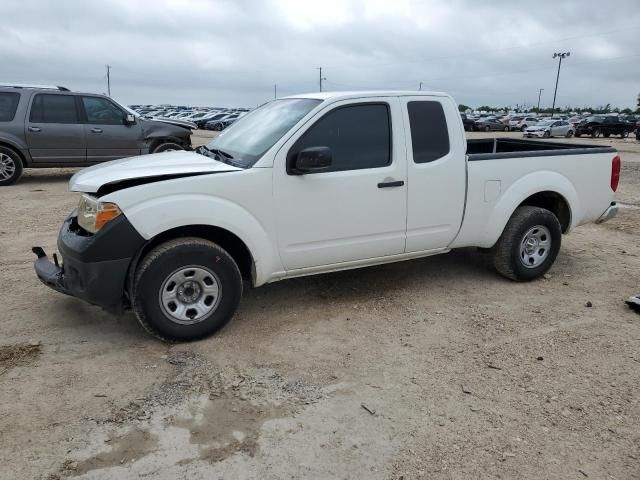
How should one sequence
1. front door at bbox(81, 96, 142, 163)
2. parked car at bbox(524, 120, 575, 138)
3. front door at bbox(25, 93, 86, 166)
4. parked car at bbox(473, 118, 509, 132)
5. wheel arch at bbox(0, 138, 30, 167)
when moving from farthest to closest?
parked car at bbox(473, 118, 509, 132) < parked car at bbox(524, 120, 575, 138) < front door at bbox(81, 96, 142, 163) < front door at bbox(25, 93, 86, 166) < wheel arch at bbox(0, 138, 30, 167)

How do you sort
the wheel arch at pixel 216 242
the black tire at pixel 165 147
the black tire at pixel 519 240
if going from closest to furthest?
the wheel arch at pixel 216 242 → the black tire at pixel 519 240 → the black tire at pixel 165 147

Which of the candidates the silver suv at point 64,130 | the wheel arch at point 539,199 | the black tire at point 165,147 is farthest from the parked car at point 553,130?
the wheel arch at point 539,199

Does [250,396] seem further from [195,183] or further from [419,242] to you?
[419,242]

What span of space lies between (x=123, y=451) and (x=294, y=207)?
6.75ft

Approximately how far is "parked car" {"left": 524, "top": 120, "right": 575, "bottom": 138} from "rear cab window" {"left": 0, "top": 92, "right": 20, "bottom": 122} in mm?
33058

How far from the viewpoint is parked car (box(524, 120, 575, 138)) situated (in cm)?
3644

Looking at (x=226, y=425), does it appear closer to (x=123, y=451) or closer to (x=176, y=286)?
(x=123, y=451)

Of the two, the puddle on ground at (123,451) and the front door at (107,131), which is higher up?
the front door at (107,131)

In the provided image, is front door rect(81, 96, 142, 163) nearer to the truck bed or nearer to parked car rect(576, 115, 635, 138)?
the truck bed

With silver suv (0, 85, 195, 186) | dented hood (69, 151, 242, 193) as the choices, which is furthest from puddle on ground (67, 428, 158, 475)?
silver suv (0, 85, 195, 186)

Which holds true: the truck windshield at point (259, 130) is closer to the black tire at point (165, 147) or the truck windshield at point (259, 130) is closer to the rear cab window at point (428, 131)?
the rear cab window at point (428, 131)

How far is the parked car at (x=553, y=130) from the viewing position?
3644 centimetres

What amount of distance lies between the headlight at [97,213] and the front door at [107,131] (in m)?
8.07

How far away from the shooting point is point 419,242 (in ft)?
15.6
